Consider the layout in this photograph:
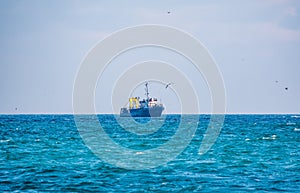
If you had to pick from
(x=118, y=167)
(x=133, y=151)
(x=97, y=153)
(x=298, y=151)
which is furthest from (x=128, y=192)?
(x=298, y=151)

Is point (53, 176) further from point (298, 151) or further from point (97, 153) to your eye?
point (298, 151)

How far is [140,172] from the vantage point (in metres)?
35.0

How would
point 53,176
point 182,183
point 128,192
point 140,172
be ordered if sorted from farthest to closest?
point 140,172 → point 53,176 → point 182,183 → point 128,192

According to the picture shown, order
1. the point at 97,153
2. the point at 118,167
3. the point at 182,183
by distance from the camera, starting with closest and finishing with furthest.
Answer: the point at 182,183, the point at 118,167, the point at 97,153

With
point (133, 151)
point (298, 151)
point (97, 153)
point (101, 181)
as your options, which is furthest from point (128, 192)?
point (298, 151)

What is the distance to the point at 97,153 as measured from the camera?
48000 mm

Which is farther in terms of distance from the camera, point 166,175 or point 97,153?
point 97,153

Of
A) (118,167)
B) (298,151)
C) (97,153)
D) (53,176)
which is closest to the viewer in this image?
(53,176)

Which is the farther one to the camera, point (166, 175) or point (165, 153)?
point (165, 153)

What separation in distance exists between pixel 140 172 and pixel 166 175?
235cm

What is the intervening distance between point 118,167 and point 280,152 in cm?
1926

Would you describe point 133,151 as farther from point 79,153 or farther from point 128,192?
point 128,192

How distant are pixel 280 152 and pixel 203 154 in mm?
7750

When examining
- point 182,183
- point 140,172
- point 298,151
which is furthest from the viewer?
point 298,151
